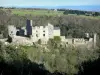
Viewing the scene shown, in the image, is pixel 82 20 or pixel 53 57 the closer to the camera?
pixel 53 57

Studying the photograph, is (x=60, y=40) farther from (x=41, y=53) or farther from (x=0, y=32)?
(x=0, y=32)

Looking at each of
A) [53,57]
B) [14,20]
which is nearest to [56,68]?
[53,57]

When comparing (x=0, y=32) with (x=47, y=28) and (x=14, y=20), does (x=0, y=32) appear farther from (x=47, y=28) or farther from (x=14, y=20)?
(x=14, y=20)

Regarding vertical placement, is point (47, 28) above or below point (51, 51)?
above

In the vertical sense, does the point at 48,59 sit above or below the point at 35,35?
below

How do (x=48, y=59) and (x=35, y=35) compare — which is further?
(x=35, y=35)

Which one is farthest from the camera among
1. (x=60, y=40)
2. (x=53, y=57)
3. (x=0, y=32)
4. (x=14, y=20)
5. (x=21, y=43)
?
(x=14, y=20)

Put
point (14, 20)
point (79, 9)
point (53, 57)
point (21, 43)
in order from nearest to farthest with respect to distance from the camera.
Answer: point (53, 57), point (21, 43), point (14, 20), point (79, 9)

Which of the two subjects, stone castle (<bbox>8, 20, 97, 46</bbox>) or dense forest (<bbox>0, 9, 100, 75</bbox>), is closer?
dense forest (<bbox>0, 9, 100, 75</bbox>)

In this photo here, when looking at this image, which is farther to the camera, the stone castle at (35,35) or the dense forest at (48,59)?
the stone castle at (35,35)
